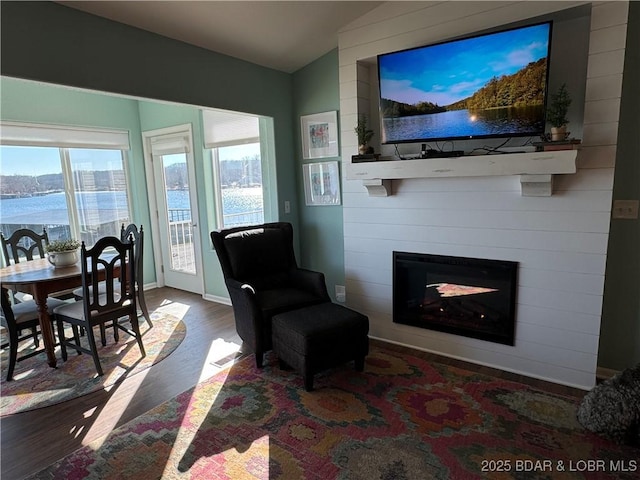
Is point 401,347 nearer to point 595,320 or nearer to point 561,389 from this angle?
point 561,389

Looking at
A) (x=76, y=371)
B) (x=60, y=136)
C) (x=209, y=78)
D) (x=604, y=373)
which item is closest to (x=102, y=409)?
(x=76, y=371)

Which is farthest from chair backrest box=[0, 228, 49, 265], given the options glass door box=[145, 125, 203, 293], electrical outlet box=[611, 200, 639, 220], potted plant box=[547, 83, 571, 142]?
electrical outlet box=[611, 200, 639, 220]

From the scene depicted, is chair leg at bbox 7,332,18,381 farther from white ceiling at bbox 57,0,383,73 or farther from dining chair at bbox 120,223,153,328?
white ceiling at bbox 57,0,383,73

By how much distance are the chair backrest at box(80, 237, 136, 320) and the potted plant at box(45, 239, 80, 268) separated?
26 cm

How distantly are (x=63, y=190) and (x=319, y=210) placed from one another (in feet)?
9.64

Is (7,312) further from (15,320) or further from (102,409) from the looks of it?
(102,409)

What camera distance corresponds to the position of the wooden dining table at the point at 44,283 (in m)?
2.85

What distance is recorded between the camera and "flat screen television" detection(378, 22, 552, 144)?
2.37 m

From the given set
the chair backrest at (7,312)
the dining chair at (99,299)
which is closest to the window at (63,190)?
the chair backrest at (7,312)

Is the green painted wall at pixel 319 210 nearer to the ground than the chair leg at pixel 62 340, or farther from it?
farther from it

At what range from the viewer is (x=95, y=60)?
2.43 m

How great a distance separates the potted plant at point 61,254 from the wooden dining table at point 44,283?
0.05 m

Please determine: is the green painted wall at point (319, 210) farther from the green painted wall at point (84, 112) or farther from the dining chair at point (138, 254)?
the green painted wall at point (84, 112)

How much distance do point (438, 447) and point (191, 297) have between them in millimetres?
3589
